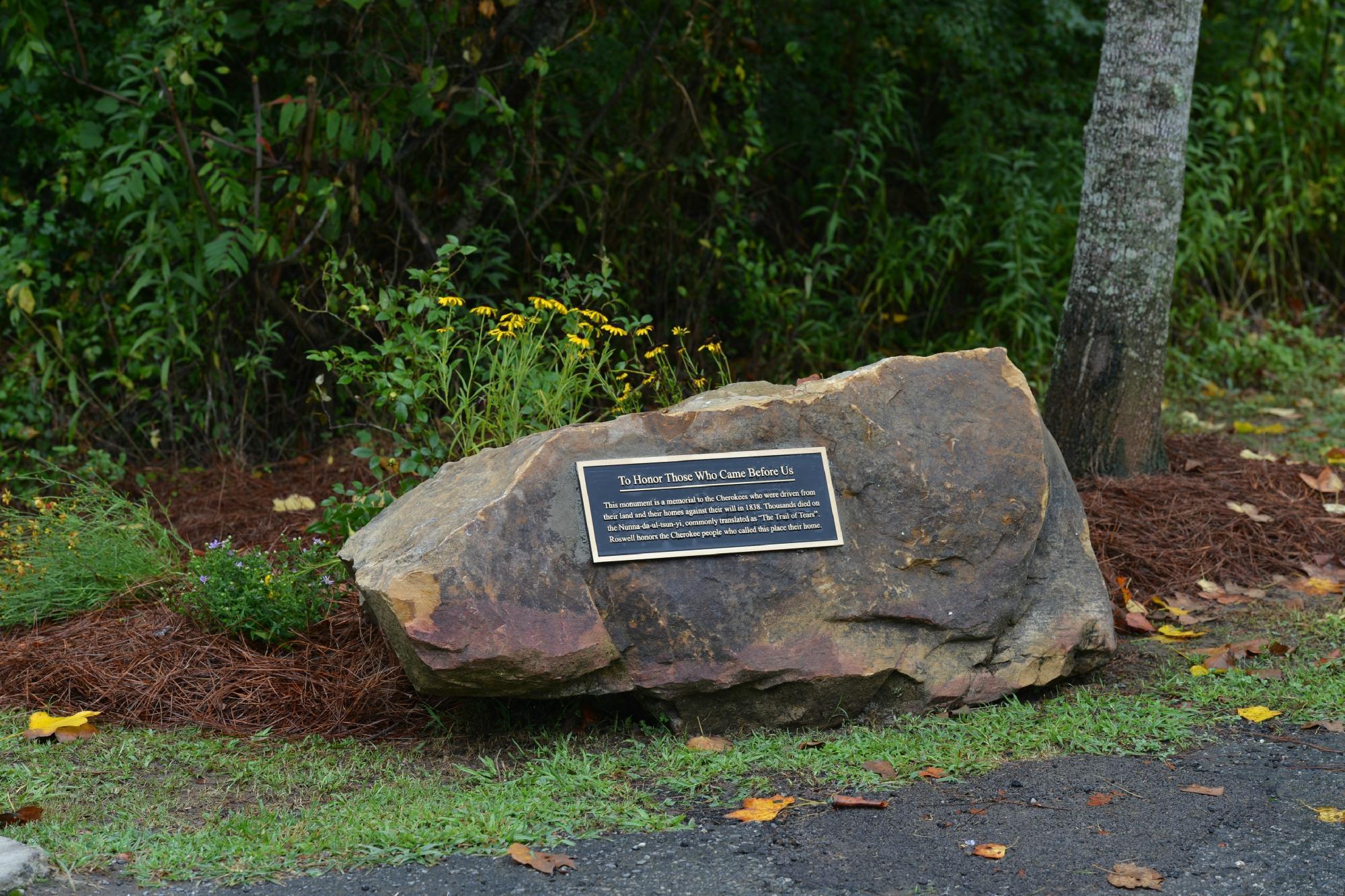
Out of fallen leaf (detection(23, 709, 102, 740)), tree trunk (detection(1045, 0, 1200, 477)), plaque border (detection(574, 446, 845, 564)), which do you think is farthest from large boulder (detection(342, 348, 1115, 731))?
tree trunk (detection(1045, 0, 1200, 477))

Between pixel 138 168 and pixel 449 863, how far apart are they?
4.67 meters

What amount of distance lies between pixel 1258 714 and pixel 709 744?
1.59 metres

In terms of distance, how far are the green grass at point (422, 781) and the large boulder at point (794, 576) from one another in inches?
6.3

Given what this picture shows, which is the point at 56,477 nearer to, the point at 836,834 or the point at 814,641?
the point at 814,641

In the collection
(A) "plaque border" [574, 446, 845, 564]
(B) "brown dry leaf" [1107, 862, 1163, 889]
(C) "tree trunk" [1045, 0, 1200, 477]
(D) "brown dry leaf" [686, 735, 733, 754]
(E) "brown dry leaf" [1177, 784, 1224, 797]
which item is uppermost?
(C) "tree trunk" [1045, 0, 1200, 477]

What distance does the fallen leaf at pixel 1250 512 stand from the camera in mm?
5324

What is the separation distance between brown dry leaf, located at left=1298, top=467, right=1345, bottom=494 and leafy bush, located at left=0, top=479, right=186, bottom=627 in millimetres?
4821

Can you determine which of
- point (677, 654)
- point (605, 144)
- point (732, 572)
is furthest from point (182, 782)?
point (605, 144)

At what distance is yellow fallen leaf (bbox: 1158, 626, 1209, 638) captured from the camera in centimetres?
442

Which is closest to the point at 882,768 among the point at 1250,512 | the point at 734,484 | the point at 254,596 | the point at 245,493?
the point at 734,484

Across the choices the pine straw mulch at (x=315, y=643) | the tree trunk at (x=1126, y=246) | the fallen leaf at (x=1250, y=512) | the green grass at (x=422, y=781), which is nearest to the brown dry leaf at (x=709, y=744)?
the green grass at (x=422, y=781)

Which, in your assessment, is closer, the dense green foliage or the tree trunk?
the tree trunk

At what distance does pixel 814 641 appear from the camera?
3705 millimetres

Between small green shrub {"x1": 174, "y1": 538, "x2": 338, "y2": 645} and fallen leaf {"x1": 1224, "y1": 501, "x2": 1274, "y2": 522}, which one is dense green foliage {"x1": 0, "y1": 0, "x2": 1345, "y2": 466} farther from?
fallen leaf {"x1": 1224, "y1": 501, "x2": 1274, "y2": 522}
